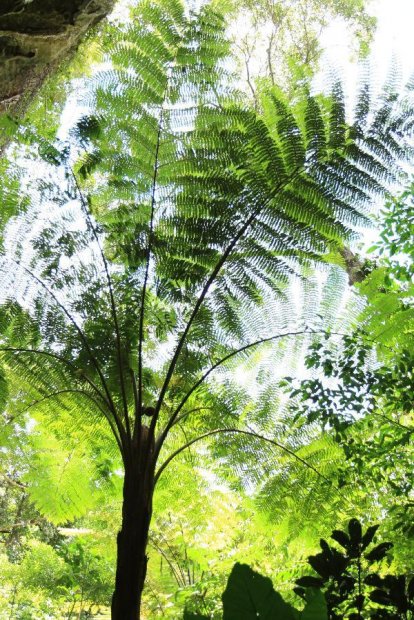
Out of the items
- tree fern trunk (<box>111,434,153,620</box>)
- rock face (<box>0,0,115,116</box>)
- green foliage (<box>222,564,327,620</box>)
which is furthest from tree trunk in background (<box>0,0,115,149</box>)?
green foliage (<box>222,564,327,620</box>)

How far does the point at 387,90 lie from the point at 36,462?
263 cm

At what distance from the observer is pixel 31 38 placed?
3574 millimetres

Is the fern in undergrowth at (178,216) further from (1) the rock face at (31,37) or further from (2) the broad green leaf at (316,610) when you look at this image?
(2) the broad green leaf at (316,610)

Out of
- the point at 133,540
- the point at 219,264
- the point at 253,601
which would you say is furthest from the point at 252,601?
the point at 219,264

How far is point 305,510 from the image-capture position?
7.89 feet

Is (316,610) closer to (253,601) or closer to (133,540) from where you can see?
(253,601)

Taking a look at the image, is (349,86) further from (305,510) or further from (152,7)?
(305,510)

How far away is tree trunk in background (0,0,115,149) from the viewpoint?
10.8 ft

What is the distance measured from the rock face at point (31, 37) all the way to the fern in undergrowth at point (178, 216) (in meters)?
1.15

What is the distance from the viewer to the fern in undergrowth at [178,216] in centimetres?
232

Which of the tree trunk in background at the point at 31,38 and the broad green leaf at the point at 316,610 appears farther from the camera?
the tree trunk in background at the point at 31,38

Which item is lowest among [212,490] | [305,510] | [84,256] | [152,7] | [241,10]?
[305,510]

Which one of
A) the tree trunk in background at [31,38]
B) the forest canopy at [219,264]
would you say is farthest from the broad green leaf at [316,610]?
the tree trunk in background at [31,38]

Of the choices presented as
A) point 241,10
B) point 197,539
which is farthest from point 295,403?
point 241,10
